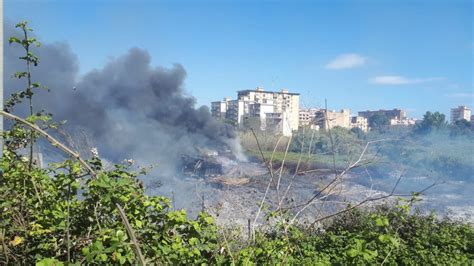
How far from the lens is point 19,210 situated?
7.06 feet

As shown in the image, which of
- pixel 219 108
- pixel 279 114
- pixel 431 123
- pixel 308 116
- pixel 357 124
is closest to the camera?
pixel 308 116

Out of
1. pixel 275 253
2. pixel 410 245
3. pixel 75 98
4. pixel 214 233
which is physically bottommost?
pixel 410 245

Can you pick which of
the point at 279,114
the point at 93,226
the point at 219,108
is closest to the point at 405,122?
the point at 219,108

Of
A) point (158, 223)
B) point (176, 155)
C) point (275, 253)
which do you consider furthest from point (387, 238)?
point (176, 155)

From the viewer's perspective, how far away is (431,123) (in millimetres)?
19719

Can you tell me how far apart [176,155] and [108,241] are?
40.1 feet

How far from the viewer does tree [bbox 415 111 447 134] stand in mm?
18905

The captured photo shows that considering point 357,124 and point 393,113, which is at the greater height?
point 393,113

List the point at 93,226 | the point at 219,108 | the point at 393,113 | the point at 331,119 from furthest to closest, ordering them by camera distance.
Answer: the point at 393,113, the point at 219,108, the point at 331,119, the point at 93,226

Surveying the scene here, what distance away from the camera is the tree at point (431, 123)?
18905mm

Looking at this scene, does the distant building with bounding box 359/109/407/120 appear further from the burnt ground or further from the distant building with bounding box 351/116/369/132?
the burnt ground

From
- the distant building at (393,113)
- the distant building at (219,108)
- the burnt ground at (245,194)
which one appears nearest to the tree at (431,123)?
the distant building at (393,113)

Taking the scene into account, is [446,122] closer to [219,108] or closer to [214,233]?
[219,108]

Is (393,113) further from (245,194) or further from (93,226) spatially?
(93,226)
